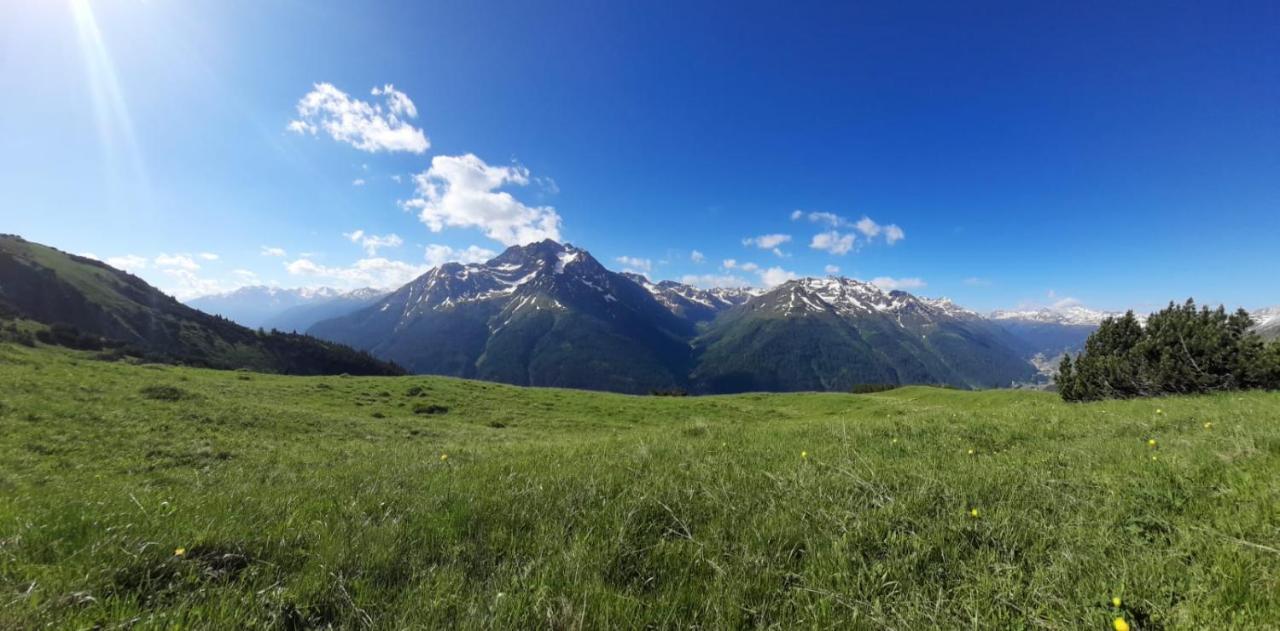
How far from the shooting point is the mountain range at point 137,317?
13250 cm

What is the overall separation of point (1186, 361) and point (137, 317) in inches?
8794

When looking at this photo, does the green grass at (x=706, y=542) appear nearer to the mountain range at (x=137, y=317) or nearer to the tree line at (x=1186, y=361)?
the tree line at (x=1186, y=361)

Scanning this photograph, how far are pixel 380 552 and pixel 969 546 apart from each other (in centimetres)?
497

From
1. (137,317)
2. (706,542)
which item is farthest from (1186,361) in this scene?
(137,317)

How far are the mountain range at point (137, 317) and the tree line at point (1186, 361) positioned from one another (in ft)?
552

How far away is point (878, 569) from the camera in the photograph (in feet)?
11.4

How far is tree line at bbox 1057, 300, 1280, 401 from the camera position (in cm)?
2061

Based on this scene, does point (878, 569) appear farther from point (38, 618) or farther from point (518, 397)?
point (518, 397)

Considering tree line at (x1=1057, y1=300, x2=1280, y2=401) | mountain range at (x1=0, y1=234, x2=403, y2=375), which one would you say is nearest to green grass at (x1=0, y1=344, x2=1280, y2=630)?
tree line at (x1=1057, y1=300, x2=1280, y2=401)

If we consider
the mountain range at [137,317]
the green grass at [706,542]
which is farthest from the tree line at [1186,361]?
the mountain range at [137,317]

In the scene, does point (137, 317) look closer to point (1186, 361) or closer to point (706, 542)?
point (706, 542)

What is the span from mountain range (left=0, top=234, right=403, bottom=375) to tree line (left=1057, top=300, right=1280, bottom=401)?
6627 inches

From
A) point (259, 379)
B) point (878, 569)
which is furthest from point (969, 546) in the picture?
point (259, 379)

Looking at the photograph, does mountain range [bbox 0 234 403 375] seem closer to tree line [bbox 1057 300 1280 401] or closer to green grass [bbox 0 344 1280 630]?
green grass [bbox 0 344 1280 630]
